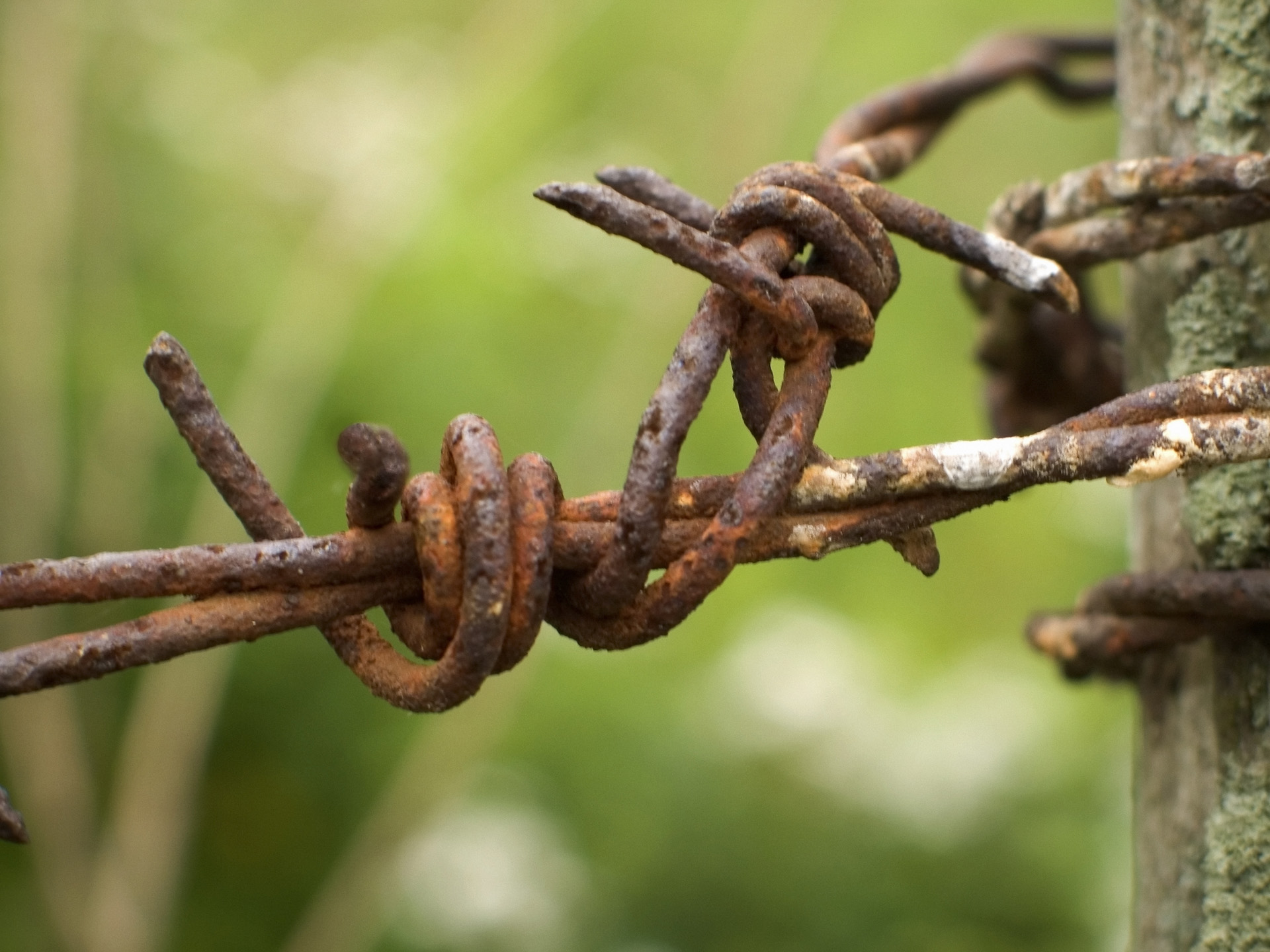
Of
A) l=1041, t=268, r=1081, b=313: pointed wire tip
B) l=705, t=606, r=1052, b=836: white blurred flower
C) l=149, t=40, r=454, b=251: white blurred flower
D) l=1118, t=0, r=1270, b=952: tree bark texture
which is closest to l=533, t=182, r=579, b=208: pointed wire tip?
l=1041, t=268, r=1081, b=313: pointed wire tip

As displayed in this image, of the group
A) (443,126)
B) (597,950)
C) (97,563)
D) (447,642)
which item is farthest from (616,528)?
(443,126)

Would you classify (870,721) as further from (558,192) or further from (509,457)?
(558,192)

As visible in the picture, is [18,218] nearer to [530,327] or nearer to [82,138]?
[82,138]

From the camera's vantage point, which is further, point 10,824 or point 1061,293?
point 1061,293

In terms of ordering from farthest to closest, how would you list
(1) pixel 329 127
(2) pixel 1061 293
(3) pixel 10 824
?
(1) pixel 329 127 < (2) pixel 1061 293 < (3) pixel 10 824

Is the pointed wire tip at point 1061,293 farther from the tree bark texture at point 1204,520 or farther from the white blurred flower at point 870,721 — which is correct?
the white blurred flower at point 870,721

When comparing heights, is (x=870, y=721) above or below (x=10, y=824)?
above

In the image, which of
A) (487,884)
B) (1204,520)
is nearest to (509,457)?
(487,884)
